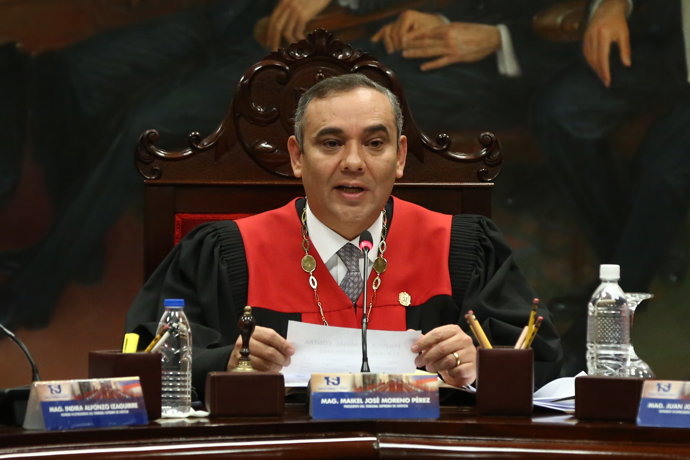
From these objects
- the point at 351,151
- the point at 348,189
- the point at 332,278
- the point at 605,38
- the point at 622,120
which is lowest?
the point at 332,278

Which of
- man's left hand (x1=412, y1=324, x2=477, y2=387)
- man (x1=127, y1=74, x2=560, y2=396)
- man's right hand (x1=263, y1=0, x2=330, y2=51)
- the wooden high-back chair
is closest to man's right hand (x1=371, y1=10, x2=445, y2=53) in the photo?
man's right hand (x1=263, y1=0, x2=330, y2=51)

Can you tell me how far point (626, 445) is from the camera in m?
1.90

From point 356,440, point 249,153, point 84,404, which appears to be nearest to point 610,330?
point 356,440

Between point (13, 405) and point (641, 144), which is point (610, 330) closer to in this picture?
point (13, 405)

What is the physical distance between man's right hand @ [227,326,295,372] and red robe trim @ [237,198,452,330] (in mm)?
813

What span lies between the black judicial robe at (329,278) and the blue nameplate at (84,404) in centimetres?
109

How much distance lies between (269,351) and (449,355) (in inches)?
16.9

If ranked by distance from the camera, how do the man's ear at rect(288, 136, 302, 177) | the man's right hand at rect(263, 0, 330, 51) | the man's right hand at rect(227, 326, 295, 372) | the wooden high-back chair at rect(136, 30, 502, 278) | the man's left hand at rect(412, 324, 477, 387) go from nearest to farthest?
the man's right hand at rect(227, 326, 295, 372)
the man's left hand at rect(412, 324, 477, 387)
the man's ear at rect(288, 136, 302, 177)
the wooden high-back chair at rect(136, 30, 502, 278)
the man's right hand at rect(263, 0, 330, 51)

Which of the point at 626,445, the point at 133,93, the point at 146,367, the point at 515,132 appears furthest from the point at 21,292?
the point at 626,445

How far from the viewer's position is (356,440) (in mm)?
1866

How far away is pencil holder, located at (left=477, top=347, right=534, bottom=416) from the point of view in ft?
6.88

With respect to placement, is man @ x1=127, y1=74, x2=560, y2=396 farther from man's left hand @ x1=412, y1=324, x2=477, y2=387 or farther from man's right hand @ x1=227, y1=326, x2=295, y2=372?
man's right hand @ x1=227, y1=326, x2=295, y2=372

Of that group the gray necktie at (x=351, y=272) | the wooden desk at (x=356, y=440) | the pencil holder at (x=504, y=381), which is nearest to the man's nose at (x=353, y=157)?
the gray necktie at (x=351, y=272)

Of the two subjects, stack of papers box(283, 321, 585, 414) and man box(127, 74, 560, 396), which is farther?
man box(127, 74, 560, 396)
